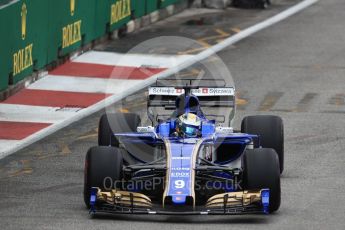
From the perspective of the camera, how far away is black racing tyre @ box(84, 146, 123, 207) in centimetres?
1593

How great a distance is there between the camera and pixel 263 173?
1588 centimetres

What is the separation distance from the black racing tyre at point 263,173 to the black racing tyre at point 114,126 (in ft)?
8.91

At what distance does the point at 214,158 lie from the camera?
17.2 m

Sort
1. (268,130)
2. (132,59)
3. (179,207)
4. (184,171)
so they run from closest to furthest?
1. (179,207)
2. (184,171)
3. (268,130)
4. (132,59)

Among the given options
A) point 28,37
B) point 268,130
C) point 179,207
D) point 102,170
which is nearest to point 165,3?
point 28,37

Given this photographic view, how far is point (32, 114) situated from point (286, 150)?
15.8ft

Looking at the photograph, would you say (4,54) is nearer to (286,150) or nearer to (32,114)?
(32,114)

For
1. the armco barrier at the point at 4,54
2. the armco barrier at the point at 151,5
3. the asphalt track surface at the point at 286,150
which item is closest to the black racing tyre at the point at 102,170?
the asphalt track surface at the point at 286,150

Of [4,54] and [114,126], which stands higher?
[4,54]

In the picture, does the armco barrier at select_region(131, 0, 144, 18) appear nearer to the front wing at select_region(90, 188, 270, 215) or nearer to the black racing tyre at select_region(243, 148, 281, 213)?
the black racing tyre at select_region(243, 148, 281, 213)

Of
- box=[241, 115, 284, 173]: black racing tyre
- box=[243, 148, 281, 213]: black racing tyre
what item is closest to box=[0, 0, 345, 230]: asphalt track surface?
box=[243, 148, 281, 213]: black racing tyre

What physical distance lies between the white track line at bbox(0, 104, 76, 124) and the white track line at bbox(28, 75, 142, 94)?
174 centimetres

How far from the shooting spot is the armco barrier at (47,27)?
23.8 meters

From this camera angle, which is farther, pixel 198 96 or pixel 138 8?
pixel 138 8
